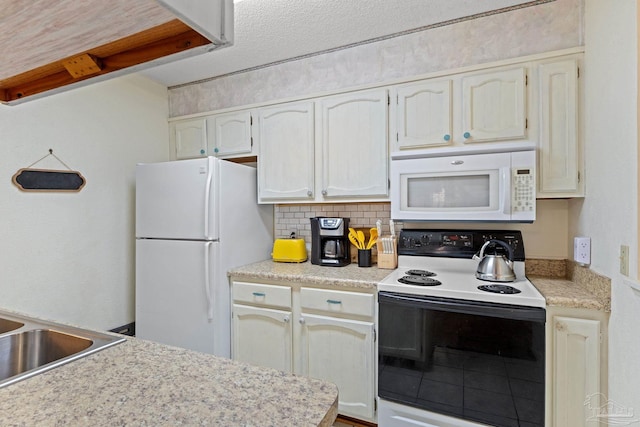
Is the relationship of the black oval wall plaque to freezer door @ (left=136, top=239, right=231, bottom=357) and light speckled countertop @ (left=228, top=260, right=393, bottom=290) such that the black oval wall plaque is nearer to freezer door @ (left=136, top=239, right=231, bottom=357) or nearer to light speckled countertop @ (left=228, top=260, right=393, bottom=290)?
freezer door @ (left=136, top=239, right=231, bottom=357)

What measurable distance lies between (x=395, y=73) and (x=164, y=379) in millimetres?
2134

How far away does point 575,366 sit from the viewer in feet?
4.87

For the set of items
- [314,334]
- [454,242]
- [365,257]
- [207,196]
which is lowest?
[314,334]

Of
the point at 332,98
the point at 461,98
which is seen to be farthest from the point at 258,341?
the point at 461,98

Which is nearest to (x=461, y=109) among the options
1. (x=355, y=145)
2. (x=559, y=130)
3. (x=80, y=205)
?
(x=559, y=130)

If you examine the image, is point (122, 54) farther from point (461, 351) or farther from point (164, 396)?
point (461, 351)

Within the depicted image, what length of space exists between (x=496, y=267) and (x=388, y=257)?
0.67 meters

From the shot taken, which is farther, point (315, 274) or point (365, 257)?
point (365, 257)

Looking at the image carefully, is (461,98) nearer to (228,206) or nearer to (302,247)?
(302,247)

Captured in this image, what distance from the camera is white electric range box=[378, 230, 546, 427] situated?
1.52 m

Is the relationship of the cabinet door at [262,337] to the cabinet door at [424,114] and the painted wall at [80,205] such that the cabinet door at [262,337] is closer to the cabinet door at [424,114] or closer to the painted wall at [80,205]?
the painted wall at [80,205]

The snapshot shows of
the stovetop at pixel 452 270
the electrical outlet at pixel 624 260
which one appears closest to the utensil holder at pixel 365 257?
the stovetop at pixel 452 270

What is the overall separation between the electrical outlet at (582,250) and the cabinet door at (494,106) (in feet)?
2.06

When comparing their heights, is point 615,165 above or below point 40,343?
above
